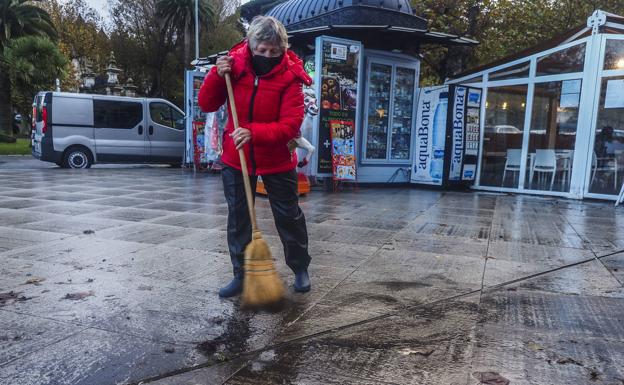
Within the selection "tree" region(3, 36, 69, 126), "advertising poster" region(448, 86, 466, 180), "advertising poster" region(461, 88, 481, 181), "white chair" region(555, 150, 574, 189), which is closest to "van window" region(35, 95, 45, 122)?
"tree" region(3, 36, 69, 126)

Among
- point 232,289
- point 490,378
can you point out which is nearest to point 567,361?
point 490,378

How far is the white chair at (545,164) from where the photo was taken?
9844mm

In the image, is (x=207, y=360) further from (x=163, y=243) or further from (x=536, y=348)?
(x=163, y=243)

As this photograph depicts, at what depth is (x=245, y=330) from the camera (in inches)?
113

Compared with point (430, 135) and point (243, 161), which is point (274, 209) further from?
point (430, 135)

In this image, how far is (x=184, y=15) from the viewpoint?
3300 centimetres

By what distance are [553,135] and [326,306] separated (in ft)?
27.2

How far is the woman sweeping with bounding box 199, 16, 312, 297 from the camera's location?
305 cm

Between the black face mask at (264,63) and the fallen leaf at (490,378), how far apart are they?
A: 208 centimetres

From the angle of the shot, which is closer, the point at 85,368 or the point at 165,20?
the point at 85,368

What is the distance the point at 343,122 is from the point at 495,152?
353 centimetres

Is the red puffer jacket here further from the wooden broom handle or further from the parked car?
the parked car

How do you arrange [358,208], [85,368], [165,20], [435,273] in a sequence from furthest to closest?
[165,20] → [358,208] → [435,273] → [85,368]

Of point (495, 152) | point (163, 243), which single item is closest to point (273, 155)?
point (163, 243)
